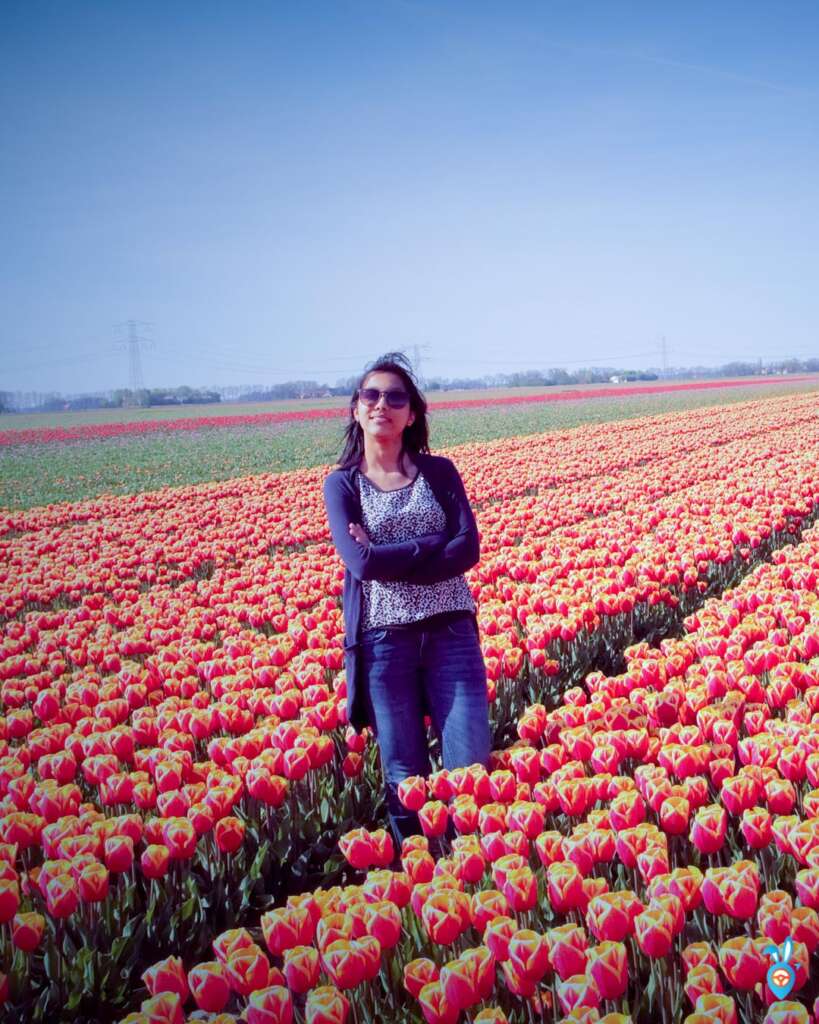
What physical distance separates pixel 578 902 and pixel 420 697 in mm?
1569

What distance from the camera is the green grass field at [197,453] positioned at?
18.9 metres

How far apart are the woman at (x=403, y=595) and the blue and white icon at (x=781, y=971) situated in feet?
5.65

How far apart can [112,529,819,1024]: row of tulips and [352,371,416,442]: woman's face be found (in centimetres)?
134

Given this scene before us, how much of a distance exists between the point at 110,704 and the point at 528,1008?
2.80m

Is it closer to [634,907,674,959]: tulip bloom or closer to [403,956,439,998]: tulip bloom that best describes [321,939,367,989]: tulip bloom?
[403,956,439,998]: tulip bloom

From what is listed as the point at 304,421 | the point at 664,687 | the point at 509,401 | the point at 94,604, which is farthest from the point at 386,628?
the point at 509,401

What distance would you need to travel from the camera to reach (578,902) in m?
2.30

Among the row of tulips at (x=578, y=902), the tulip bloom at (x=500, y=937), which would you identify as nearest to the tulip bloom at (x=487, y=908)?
the row of tulips at (x=578, y=902)

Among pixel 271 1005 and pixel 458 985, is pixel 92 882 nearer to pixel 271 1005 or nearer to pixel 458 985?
pixel 271 1005

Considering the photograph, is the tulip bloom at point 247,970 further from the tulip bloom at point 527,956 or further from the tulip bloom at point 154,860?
the tulip bloom at point 154,860

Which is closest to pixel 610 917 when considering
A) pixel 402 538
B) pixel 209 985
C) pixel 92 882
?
pixel 209 985

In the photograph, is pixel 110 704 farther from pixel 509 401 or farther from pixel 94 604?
pixel 509 401

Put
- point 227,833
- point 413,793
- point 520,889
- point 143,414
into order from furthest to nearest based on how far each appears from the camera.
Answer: point 143,414
point 413,793
point 227,833
point 520,889

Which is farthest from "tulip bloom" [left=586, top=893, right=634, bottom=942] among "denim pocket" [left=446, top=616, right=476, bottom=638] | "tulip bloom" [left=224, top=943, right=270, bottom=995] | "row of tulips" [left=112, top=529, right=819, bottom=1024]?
"denim pocket" [left=446, top=616, right=476, bottom=638]
